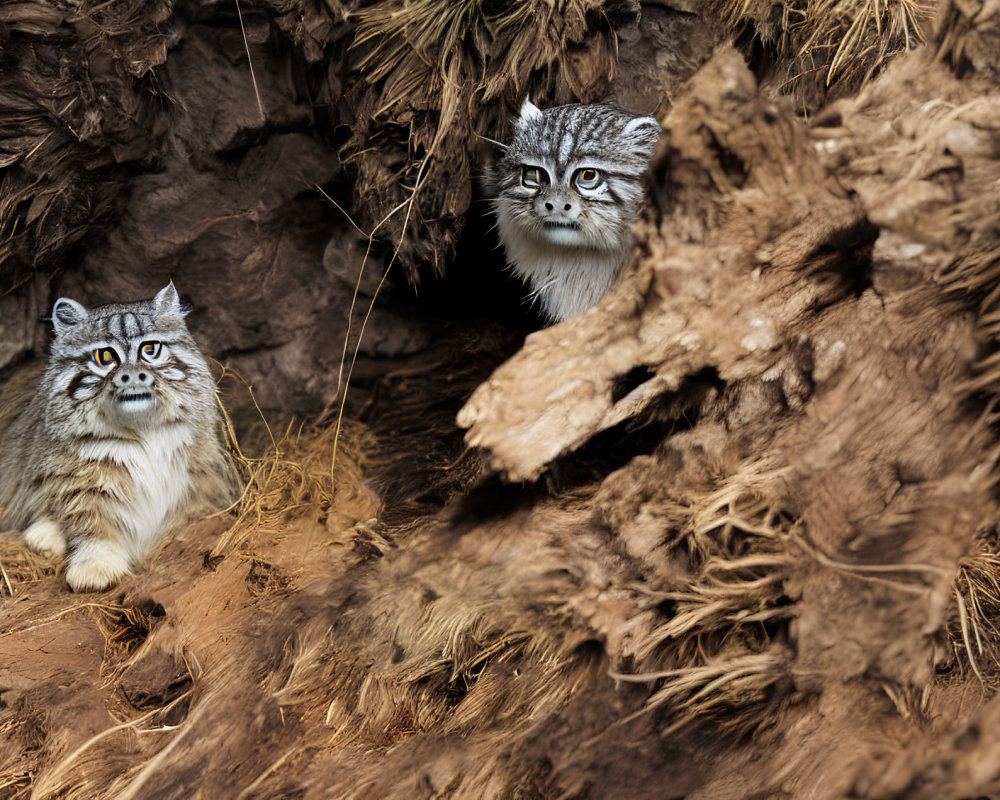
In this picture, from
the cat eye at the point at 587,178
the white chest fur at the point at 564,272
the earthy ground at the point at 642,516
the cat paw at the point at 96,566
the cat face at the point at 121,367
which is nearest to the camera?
the earthy ground at the point at 642,516

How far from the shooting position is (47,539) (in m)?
3.62

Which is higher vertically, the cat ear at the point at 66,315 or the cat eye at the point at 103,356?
the cat ear at the point at 66,315

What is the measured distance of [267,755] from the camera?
2.49m

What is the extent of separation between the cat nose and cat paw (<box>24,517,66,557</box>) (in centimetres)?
78

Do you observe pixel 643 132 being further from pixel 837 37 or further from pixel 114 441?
pixel 114 441

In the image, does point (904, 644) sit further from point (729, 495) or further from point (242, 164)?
point (242, 164)

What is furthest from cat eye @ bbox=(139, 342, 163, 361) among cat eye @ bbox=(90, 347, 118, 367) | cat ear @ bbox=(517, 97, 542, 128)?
cat ear @ bbox=(517, 97, 542, 128)

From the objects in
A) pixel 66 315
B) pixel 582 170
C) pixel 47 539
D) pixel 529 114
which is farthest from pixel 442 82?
pixel 47 539

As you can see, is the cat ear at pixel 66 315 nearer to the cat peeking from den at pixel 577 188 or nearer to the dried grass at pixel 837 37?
the cat peeking from den at pixel 577 188

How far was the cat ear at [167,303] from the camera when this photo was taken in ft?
12.4

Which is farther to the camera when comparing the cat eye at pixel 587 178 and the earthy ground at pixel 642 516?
the cat eye at pixel 587 178

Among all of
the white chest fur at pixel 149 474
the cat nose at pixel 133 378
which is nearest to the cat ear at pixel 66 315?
the cat nose at pixel 133 378

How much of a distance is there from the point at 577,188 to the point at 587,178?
0.23ft

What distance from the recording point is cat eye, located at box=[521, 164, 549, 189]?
380cm
